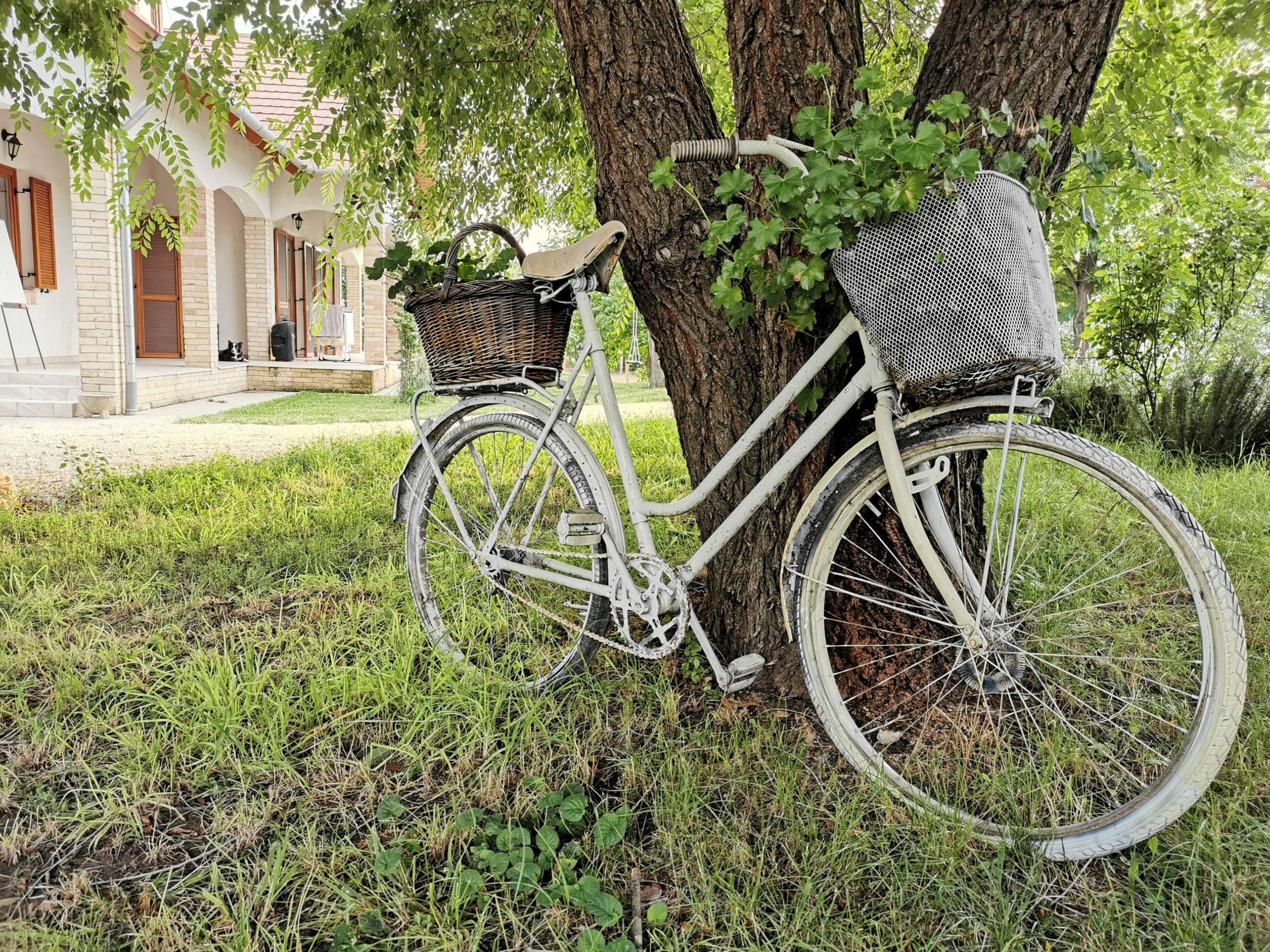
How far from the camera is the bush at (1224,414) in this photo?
4645 mm

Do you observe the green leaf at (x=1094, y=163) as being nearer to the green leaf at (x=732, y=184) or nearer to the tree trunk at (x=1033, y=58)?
the tree trunk at (x=1033, y=58)

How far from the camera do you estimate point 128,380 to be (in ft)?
25.5

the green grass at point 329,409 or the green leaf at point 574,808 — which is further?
the green grass at point 329,409

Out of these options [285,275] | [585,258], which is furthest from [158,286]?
[585,258]

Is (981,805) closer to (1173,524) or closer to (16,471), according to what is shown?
(1173,524)

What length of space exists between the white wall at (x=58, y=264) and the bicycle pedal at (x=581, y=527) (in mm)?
9271

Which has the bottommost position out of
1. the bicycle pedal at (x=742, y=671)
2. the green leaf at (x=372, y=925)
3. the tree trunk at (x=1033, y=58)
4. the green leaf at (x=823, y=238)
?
the green leaf at (x=372, y=925)

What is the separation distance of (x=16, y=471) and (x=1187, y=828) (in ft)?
18.6

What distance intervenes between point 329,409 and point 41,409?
2515mm

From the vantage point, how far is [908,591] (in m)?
2.01

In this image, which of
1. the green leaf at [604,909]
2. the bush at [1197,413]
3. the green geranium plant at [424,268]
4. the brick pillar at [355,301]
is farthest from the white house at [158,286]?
the bush at [1197,413]

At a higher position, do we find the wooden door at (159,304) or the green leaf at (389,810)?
the wooden door at (159,304)

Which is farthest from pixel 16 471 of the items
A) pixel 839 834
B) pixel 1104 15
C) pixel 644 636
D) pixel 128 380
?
pixel 1104 15

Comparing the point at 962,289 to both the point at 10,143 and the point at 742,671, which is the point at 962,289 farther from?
the point at 10,143
